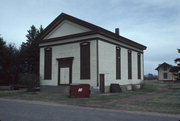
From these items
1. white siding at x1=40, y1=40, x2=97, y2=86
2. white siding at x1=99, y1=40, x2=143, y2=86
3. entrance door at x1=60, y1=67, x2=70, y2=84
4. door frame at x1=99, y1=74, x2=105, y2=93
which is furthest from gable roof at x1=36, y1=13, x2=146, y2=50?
entrance door at x1=60, y1=67, x2=70, y2=84

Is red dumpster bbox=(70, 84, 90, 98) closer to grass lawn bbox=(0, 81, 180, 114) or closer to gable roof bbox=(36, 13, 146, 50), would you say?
grass lawn bbox=(0, 81, 180, 114)

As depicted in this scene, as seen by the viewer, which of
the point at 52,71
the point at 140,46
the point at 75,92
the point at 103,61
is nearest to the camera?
the point at 75,92

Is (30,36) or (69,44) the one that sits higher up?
(30,36)

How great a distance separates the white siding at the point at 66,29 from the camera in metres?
25.6

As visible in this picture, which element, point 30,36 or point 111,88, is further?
point 30,36

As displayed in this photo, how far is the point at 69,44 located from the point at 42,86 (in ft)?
23.6

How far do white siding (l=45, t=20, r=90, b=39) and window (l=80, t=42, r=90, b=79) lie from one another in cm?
200

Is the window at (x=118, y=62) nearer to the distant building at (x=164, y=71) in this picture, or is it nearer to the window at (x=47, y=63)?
the window at (x=47, y=63)

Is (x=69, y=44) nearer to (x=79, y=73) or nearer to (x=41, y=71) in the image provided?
(x=79, y=73)

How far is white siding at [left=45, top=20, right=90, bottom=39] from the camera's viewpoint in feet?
84.1

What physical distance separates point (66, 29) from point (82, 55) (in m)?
4.64

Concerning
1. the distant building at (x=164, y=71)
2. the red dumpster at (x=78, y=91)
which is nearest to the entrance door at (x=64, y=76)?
the red dumpster at (x=78, y=91)

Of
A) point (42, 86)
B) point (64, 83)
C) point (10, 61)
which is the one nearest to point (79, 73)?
point (64, 83)

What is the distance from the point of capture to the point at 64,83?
26344 mm
